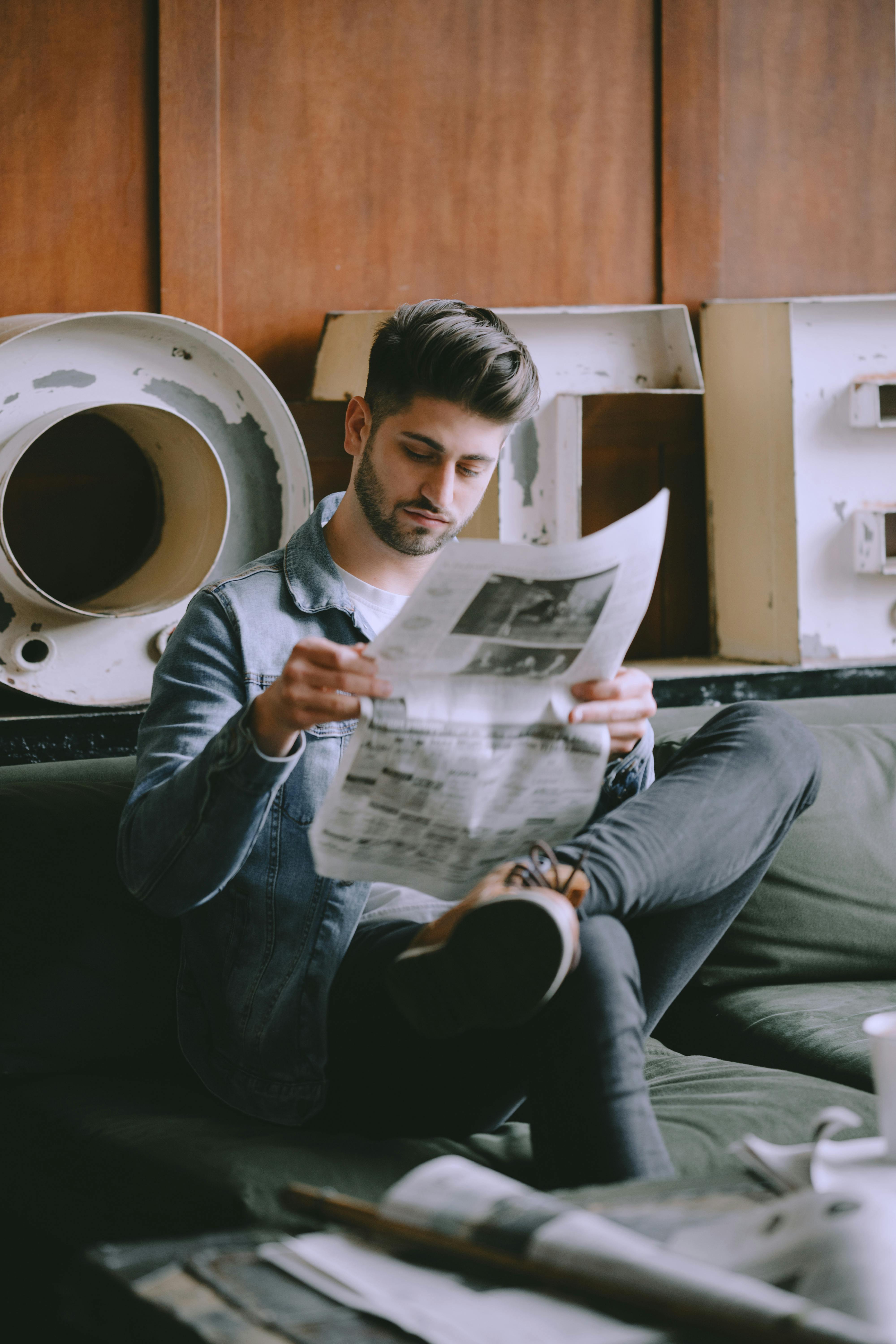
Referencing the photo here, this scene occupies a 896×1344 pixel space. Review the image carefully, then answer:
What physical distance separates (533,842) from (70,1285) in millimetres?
489

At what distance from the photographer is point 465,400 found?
1.31 metres

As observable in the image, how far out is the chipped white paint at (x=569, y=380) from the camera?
2133 millimetres

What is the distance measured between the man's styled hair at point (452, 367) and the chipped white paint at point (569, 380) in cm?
75

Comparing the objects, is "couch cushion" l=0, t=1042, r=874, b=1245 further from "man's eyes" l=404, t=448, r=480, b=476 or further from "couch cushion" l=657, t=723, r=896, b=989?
"man's eyes" l=404, t=448, r=480, b=476

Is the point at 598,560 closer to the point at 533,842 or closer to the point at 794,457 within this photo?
the point at 533,842

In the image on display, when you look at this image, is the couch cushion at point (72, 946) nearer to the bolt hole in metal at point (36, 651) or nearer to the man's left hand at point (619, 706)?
the bolt hole in metal at point (36, 651)

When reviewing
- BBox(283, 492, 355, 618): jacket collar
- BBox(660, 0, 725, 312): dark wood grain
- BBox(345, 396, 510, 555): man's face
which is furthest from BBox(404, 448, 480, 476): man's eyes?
BBox(660, 0, 725, 312): dark wood grain

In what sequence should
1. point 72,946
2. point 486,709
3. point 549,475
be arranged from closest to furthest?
point 486,709 → point 72,946 → point 549,475

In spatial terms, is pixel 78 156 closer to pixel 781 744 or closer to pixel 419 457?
pixel 419 457

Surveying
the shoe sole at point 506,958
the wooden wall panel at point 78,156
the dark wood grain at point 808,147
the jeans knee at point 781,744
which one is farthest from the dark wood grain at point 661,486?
the shoe sole at point 506,958

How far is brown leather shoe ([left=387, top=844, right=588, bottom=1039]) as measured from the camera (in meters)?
0.94

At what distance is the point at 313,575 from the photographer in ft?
4.38

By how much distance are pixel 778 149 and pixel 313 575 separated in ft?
5.23

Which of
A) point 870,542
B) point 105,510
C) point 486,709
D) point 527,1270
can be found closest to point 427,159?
point 105,510
